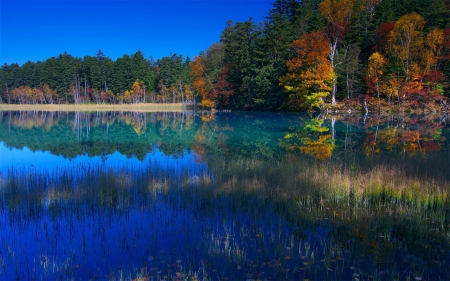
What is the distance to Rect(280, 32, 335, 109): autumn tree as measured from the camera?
37062mm

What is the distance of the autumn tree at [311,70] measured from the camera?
3706cm

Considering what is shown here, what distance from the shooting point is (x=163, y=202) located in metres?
7.39

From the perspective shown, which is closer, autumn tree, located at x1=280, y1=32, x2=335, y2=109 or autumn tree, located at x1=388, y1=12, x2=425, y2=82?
autumn tree, located at x1=388, y1=12, x2=425, y2=82

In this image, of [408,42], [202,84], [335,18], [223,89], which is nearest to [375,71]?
[408,42]

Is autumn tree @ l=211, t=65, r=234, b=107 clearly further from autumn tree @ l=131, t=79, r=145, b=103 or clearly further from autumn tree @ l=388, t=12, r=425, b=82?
autumn tree @ l=131, t=79, r=145, b=103

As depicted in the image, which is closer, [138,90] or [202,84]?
[202,84]

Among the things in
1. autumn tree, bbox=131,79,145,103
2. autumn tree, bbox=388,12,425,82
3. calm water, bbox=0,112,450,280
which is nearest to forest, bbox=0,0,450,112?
autumn tree, bbox=388,12,425,82

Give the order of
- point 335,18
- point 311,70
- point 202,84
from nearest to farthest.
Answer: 1. point 311,70
2. point 335,18
3. point 202,84

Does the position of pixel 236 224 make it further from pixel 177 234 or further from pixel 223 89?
pixel 223 89

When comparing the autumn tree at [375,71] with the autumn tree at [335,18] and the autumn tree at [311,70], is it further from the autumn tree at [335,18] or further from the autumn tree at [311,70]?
the autumn tree at [311,70]

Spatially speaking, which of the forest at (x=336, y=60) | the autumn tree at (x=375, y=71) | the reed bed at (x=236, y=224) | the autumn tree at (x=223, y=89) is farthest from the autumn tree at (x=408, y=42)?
the reed bed at (x=236, y=224)

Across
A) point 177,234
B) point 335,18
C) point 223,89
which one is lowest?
point 177,234

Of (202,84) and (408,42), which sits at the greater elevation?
(408,42)

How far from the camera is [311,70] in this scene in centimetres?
3778
